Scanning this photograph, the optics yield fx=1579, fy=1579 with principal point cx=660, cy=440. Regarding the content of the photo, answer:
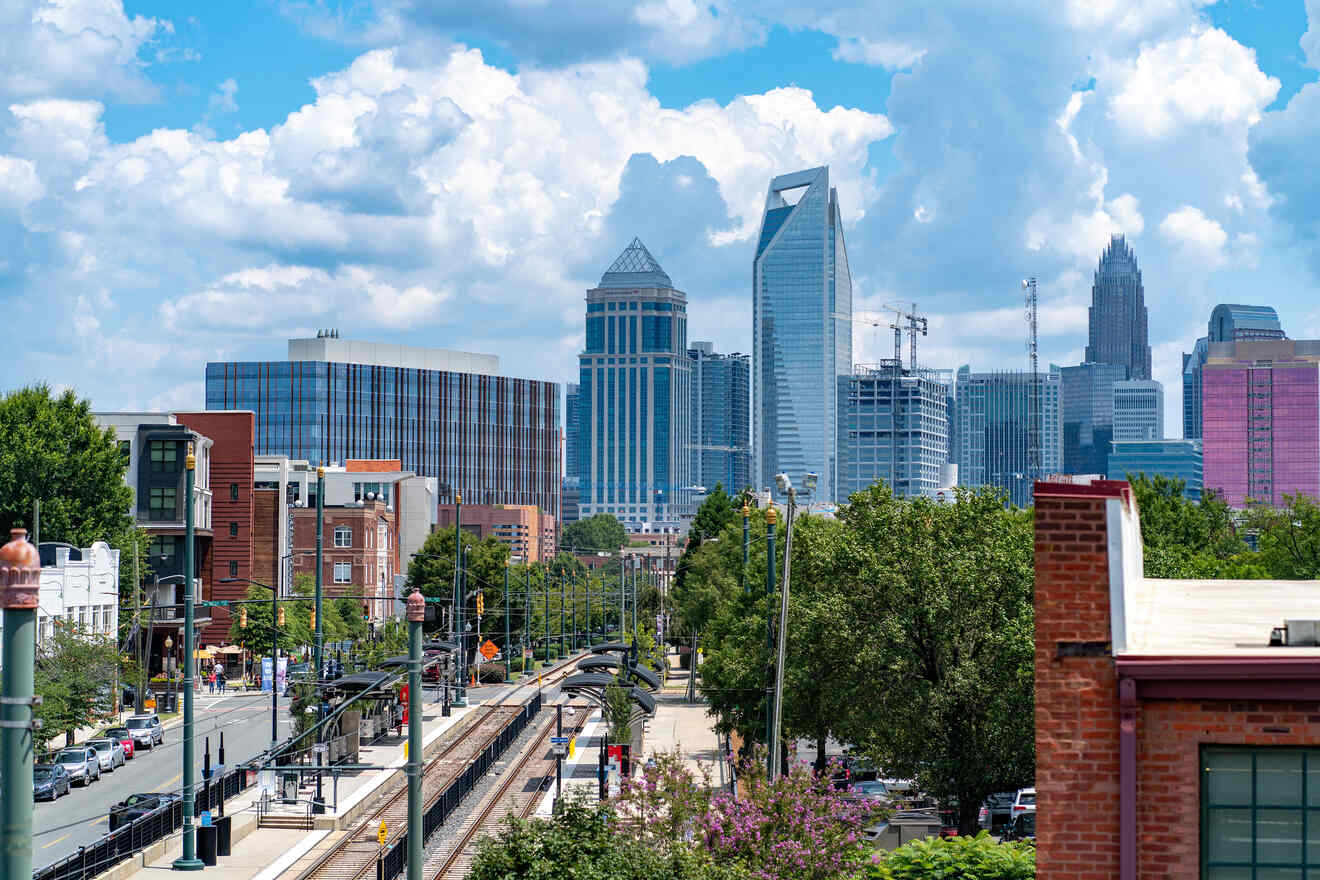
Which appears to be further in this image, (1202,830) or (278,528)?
(278,528)

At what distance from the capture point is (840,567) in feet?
130

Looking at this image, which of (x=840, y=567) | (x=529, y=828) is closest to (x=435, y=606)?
(x=840, y=567)

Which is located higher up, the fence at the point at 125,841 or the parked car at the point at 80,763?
the fence at the point at 125,841

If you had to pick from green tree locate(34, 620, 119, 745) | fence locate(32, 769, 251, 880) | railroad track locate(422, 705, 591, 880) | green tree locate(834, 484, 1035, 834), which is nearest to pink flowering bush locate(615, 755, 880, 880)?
railroad track locate(422, 705, 591, 880)

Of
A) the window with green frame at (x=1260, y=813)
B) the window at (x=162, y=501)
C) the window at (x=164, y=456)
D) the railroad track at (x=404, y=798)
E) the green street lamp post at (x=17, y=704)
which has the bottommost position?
the railroad track at (x=404, y=798)

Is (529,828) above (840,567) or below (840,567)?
below

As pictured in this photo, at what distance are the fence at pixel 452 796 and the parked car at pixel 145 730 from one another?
15455 mm

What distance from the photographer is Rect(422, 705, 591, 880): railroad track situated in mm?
41344

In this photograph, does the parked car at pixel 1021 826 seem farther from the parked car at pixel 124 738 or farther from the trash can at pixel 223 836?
the parked car at pixel 124 738

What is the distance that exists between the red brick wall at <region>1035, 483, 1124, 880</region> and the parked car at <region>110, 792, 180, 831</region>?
34.6 metres

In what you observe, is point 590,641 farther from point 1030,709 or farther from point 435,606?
point 1030,709

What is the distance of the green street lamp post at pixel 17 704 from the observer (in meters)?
9.32

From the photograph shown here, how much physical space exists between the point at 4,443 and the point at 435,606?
38.5 m

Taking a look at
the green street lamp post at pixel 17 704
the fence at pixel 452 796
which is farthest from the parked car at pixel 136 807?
the green street lamp post at pixel 17 704
